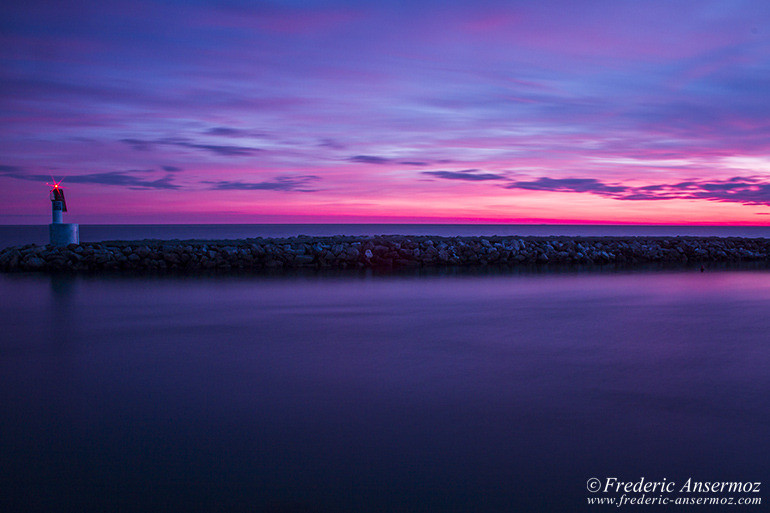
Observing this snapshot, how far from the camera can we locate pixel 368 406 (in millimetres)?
3871

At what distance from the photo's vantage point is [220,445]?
3188 millimetres

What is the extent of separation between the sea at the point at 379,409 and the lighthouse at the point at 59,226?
7.51m

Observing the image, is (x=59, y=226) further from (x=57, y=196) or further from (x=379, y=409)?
(x=379, y=409)

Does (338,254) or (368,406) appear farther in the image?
(338,254)

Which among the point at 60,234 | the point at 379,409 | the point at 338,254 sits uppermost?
the point at 60,234

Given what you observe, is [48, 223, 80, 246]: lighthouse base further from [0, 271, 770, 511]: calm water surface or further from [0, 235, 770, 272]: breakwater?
[0, 271, 770, 511]: calm water surface

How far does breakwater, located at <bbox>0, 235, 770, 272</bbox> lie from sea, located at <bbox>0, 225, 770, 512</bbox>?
6.07 meters

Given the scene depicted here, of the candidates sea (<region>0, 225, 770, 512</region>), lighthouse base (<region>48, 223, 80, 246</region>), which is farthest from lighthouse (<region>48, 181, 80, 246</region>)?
sea (<region>0, 225, 770, 512</region>)

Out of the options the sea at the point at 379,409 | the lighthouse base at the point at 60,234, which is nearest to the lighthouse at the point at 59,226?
the lighthouse base at the point at 60,234

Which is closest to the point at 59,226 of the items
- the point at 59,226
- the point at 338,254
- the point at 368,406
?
the point at 59,226

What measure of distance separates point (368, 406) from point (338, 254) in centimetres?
1121

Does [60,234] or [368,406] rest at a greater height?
[60,234]

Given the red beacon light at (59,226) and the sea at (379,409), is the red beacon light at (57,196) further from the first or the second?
the sea at (379,409)

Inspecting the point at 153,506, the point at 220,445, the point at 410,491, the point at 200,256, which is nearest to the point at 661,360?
the point at 410,491
